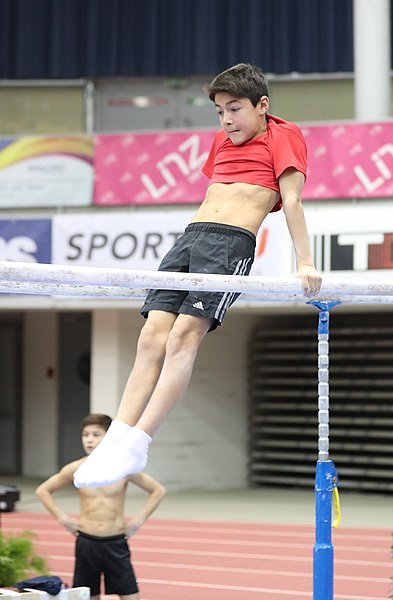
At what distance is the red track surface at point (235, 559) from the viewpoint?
8047 millimetres

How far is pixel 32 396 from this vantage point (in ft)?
53.4

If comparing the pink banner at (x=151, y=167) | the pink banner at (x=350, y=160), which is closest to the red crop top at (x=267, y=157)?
the pink banner at (x=350, y=160)

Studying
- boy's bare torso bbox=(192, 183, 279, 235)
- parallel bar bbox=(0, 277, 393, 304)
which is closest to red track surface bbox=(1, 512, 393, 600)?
parallel bar bbox=(0, 277, 393, 304)

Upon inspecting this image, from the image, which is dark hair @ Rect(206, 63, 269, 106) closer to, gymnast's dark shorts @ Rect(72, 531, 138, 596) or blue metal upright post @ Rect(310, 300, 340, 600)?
blue metal upright post @ Rect(310, 300, 340, 600)

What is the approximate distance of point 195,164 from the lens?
12.7 meters

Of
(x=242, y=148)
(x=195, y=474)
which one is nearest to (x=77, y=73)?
(x=195, y=474)

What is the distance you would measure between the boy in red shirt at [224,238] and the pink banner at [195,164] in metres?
8.30

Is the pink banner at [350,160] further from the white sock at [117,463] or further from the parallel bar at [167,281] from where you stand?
the white sock at [117,463]

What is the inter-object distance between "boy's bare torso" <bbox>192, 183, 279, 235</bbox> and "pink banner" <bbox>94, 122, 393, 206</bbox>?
8.34 metres

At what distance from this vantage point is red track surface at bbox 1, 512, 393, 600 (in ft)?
26.4

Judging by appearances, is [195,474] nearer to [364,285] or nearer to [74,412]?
[74,412]

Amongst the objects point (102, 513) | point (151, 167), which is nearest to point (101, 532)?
point (102, 513)

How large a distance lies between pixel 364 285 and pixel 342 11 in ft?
42.9

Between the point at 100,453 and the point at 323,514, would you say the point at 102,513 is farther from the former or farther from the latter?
the point at 100,453
